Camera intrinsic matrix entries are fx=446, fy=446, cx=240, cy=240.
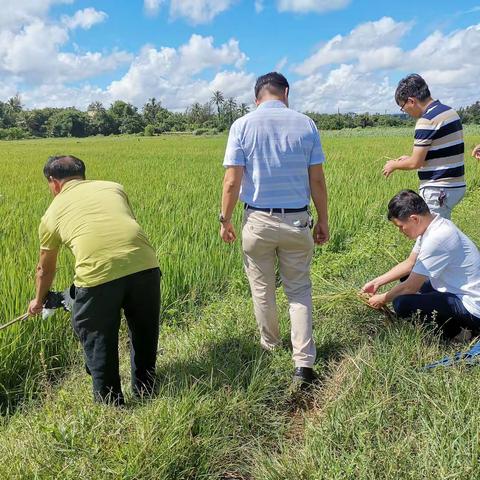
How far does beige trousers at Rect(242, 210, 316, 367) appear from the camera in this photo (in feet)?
8.05

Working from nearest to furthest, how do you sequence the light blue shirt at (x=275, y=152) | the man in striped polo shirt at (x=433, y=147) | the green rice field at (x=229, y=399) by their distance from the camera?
the green rice field at (x=229, y=399)
the light blue shirt at (x=275, y=152)
the man in striped polo shirt at (x=433, y=147)

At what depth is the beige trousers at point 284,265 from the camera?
2.46 m

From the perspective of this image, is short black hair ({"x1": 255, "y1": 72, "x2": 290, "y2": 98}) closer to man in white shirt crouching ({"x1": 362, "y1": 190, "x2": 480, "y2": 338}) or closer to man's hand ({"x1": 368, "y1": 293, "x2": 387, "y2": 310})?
man in white shirt crouching ({"x1": 362, "y1": 190, "x2": 480, "y2": 338})

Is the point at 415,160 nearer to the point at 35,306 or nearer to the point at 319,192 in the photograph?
the point at 319,192

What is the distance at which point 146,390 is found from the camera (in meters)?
2.38

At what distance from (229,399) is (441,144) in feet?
7.89

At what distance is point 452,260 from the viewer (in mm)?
2658

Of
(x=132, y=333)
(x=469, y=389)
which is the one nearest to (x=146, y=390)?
(x=132, y=333)

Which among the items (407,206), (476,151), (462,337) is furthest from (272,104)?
(476,151)

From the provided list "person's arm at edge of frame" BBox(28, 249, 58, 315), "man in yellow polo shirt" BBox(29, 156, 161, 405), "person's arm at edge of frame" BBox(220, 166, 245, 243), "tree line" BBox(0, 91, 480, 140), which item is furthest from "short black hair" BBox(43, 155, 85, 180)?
"tree line" BBox(0, 91, 480, 140)

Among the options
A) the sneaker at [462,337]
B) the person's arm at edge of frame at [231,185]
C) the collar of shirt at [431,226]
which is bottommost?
the sneaker at [462,337]

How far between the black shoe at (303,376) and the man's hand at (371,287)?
2.66 feet

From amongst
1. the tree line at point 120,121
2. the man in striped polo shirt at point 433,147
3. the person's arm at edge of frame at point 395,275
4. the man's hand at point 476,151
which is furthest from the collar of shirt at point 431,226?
the tree line at point 120,121

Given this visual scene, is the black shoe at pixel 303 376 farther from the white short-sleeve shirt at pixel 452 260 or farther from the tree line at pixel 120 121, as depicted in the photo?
the tree line at pixel 120 121
